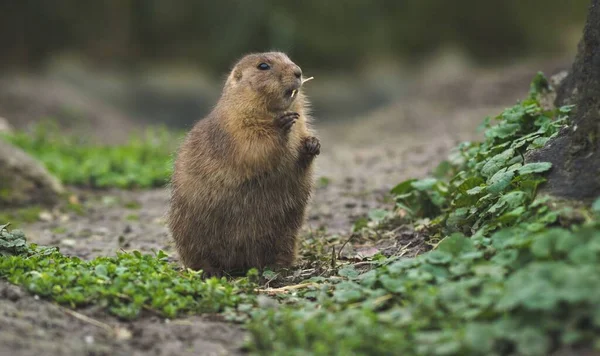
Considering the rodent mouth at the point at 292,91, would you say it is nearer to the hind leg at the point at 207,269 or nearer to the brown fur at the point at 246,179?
the brown fur at the point at 246,179

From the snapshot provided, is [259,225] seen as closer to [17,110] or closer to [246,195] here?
[246,195]

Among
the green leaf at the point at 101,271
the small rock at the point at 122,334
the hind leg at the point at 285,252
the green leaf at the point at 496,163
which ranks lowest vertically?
the small rock at the point at 122,334

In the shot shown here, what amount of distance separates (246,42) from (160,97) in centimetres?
198

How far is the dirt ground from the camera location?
3.61 metres

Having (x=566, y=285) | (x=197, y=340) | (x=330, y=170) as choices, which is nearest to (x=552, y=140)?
(x=566, y=285)

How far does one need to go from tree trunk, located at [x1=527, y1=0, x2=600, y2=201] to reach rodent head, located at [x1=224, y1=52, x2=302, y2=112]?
1620 millimetres

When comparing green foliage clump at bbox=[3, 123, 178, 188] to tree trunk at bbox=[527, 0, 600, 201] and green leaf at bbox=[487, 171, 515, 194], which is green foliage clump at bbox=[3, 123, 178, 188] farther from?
tree trunk at bbox=[527, 0, 600, 201]

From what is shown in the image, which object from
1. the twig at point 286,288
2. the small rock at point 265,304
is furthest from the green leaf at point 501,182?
the small rock at point 265,304

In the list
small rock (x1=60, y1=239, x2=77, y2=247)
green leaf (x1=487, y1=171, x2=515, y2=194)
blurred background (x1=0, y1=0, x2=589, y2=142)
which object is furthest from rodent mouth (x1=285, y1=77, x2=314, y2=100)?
blurred background (x1=0, y1=0, x2=589, y2=142)

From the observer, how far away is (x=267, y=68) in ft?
17.5

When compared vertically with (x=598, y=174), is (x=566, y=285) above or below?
below

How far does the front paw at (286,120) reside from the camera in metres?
5.04

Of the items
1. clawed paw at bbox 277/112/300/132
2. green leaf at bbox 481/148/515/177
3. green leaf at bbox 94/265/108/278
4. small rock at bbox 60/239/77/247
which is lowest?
green leaf at bbox 94/265/108/278

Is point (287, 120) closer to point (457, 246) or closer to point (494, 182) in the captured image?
point (494, 182)
